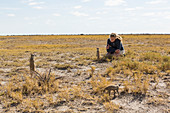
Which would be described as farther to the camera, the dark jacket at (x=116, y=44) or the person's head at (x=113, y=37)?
the dark jacket at (x=116, y=44)

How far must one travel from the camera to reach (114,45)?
10664 mm

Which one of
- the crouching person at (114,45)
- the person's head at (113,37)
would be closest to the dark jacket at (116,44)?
the crouching person at (114,45)

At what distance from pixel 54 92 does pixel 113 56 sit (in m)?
5.90

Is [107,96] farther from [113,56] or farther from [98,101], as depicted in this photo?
[113,56]

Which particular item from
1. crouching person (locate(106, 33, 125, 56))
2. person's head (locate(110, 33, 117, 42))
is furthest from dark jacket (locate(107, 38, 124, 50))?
person's head (locate(110, 33, 117, 42))

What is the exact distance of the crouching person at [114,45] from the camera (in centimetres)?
1038

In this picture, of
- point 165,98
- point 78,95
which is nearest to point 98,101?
point 78,95

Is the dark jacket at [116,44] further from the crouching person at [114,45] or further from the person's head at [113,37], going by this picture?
the person's head at [113,37]

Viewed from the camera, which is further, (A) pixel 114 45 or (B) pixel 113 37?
(A) pixel 114 45

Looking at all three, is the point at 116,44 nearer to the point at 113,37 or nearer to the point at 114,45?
the point at 114,45

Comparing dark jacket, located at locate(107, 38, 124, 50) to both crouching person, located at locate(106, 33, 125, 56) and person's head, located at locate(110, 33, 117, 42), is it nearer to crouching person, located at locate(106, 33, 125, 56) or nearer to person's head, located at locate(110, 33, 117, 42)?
crouching person, located at locate(106, 33, 125, 56)

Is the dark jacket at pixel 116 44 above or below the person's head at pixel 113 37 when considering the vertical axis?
below

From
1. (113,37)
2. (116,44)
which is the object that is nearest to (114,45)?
(116,44)

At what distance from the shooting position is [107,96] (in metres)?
4.93
